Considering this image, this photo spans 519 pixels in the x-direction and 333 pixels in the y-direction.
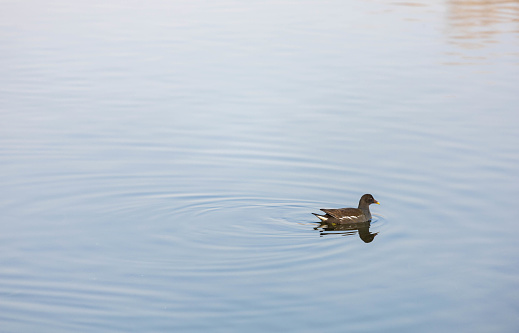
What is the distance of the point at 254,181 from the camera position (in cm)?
1536

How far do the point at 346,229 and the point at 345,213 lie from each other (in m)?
0.36

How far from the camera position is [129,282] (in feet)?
36.1

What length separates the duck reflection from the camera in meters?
13.3

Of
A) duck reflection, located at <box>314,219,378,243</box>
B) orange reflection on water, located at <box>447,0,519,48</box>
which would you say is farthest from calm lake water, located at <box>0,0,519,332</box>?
orange reflection on water, located at <box>447,0,519,48</box>

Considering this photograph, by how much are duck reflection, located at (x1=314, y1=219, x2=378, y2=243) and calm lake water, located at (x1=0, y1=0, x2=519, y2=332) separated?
0.09m

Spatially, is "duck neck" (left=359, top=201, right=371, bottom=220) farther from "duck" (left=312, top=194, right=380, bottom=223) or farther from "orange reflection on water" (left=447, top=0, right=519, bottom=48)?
"orange reflection on water" (left=447, top=0, right=519, bottom=48)

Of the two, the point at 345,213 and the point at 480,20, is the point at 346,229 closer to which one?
the point at 345,213

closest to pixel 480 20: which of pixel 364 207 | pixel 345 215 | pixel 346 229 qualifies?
pixel 364 207

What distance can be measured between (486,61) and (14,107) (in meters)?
15.9

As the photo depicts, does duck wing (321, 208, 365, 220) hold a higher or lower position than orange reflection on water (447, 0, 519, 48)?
lower

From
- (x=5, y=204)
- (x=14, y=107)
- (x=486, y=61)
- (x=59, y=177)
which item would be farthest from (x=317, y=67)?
(x=5, y=204)

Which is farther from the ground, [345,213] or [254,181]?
[254,181]

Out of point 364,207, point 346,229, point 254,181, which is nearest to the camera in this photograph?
point 346,229

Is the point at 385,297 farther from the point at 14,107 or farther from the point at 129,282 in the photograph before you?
the point at 14,107
